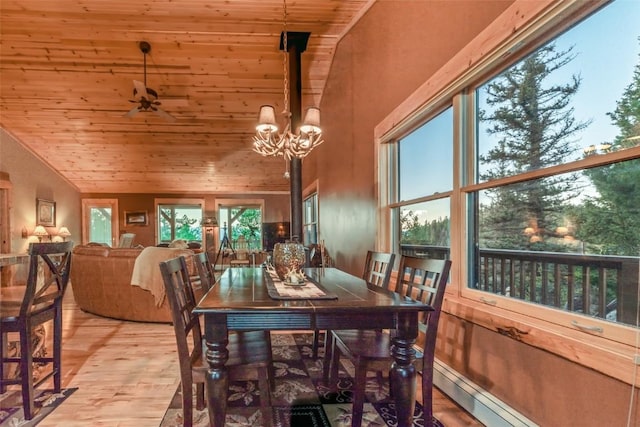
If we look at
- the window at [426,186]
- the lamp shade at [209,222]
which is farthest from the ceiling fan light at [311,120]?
the lamp shade at [209,222]

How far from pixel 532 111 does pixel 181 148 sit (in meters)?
6.71

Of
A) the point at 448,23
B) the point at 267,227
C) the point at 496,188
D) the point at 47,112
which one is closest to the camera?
the point at 496,188

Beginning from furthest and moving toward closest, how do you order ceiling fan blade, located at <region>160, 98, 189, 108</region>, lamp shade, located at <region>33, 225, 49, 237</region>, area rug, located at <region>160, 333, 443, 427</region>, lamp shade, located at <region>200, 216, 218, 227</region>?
1. lamp shade, located at <region>200, 216, 218, 227</region>
2. lamp shade, located at <region>33, 225, 49, 237</region>
3. ceiling fan blade, located at <region>160, 98, 189, 108</region>
4. area rug, located at <region>160, 333, 443, 427</region>

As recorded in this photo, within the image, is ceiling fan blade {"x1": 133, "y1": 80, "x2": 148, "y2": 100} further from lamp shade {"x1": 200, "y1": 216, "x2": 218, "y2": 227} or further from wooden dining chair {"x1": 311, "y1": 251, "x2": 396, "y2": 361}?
lamp shade {"x1": 200, "y1": 216, "x2": 218, "y2": 227}

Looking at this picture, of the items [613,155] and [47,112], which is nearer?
[613,155]

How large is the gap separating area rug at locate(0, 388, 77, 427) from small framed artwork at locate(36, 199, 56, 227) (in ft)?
21.1

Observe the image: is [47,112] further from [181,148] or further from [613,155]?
[613,155]

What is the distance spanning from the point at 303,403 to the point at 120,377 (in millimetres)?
1402

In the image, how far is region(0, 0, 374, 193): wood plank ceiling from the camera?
12.8 ft

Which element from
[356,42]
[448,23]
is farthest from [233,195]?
[448,23]

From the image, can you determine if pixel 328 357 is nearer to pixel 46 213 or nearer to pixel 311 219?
pixel 311 219

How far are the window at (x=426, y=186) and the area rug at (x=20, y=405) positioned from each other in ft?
8.69

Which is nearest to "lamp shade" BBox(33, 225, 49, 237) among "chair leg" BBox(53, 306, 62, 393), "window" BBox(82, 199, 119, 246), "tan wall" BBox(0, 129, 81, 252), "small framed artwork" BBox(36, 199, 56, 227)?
"tan wall" BBox(0, 129, 81, 252)

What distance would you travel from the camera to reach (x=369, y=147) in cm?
348
